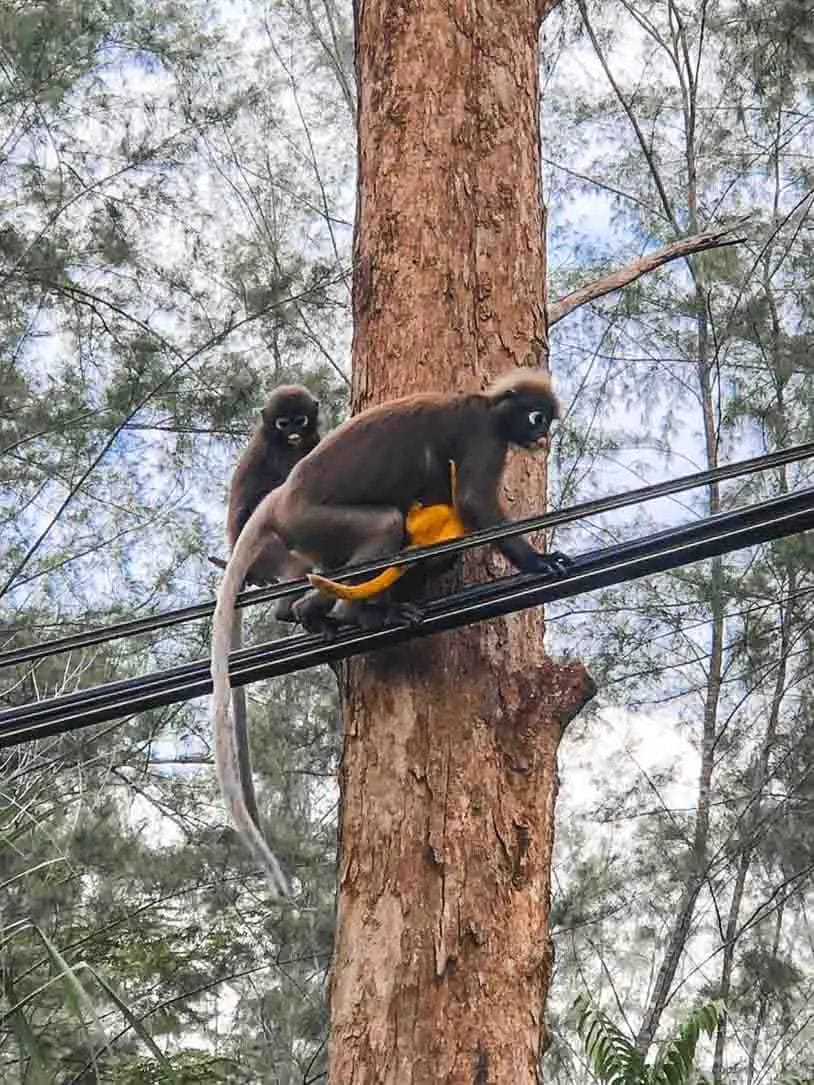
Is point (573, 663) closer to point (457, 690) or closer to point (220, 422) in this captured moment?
point (457, 690)

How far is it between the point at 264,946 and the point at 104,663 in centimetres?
246

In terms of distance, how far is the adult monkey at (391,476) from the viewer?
3.37m

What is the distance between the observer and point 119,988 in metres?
7.88

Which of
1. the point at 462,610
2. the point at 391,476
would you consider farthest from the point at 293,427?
the point at 462,610

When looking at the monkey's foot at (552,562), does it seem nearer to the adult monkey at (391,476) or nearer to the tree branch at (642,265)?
the adult monkey at (391,476)

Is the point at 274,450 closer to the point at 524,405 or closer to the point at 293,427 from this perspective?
the point at 293,427

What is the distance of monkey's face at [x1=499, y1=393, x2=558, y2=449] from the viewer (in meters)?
3.47

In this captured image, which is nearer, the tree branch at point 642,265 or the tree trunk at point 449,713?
the tree trunk at point 449,713

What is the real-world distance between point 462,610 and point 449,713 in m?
0.48

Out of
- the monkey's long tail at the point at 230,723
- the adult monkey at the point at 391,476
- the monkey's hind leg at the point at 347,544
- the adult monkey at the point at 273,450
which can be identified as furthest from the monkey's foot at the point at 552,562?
the adult monkey at the point at 273,450

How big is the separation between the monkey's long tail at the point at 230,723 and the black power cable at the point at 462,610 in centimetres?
6

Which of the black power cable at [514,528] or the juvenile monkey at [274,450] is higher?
the juvenile monkey at [274,450]

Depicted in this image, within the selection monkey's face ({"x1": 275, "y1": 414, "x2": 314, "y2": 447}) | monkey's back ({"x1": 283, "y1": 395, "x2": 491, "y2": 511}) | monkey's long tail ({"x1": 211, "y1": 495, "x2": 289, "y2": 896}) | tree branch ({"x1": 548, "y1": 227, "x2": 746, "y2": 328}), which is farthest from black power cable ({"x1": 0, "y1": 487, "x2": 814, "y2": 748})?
monkey's face ({"x1": 275, "y1": 414, "x2": 314, "y2": 447})

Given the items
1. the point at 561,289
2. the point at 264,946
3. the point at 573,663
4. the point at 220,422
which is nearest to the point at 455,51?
the point at 573,663
